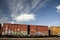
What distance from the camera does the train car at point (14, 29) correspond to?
71.5 ft

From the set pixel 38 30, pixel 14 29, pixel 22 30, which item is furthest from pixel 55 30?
pixel 14 29

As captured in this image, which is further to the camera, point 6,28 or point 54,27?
point 54,27

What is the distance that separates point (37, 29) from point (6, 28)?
7.25m

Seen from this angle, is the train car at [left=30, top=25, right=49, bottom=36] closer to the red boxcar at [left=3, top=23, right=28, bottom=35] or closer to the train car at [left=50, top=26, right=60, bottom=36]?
the red boxcar at [left=3, top=23, right=28, bottom=35]

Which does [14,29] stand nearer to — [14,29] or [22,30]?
[14,29]

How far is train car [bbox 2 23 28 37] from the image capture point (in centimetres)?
2180

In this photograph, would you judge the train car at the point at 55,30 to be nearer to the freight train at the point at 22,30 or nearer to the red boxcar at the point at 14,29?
the freight train at the point at 22,30

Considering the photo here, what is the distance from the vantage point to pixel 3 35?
21375 mm

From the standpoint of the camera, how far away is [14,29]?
894 inches

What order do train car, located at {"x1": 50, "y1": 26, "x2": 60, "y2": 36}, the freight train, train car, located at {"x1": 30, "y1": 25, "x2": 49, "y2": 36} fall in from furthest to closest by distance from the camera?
1. train car, located at {"x1": 50, "y1": 26, "x2": 60, "y2": 36}
2. train car, located at {"x1": 30, "y1": 25, "x2": 49, "y2": 36}
3. the freight train

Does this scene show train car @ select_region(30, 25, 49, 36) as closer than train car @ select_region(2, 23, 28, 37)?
No

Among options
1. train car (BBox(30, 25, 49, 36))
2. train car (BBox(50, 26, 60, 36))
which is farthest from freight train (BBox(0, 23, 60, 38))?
train car (BBox(50, 26, 60, 36))

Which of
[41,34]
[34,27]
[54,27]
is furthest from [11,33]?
[54,27]

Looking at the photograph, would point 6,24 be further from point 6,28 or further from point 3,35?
point 3,35
